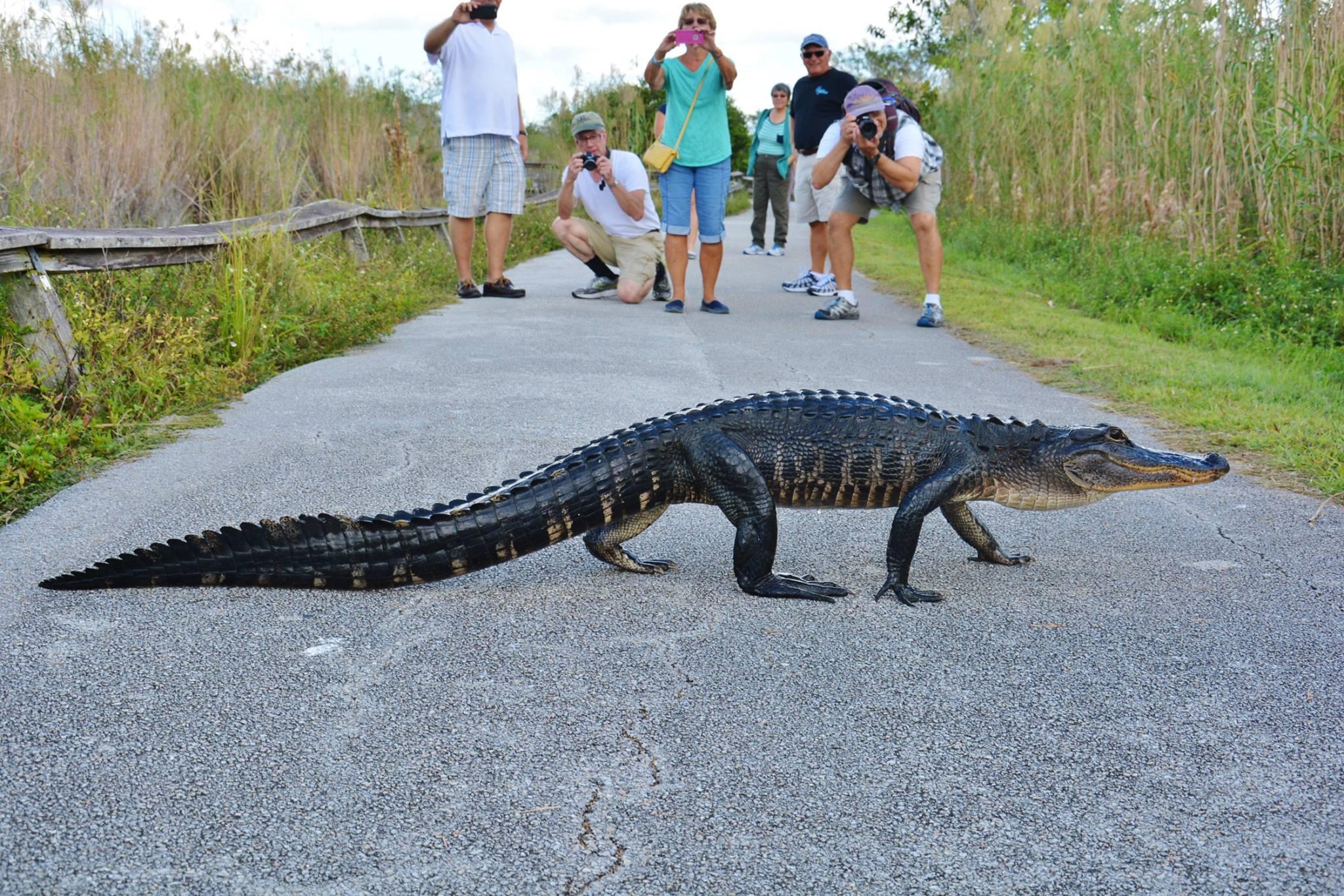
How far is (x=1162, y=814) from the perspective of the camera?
2203 mm

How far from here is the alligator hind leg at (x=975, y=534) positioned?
3.68 m

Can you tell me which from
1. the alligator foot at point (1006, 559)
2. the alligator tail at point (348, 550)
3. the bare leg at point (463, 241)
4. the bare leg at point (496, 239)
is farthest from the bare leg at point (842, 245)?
the alligator tail at point (348, 550)

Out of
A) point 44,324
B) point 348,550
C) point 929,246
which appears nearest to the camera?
point 348,550

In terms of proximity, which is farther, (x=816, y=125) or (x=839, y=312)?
(x=816, y=125)

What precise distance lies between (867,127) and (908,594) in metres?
5.71

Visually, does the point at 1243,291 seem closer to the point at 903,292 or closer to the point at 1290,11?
the point at 1290,11

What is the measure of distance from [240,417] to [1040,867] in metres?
4.48

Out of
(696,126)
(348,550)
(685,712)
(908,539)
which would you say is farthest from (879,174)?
(685,712)

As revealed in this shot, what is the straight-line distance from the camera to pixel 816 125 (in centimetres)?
1024

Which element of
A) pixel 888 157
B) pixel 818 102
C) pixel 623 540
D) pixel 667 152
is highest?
pixel 818 102

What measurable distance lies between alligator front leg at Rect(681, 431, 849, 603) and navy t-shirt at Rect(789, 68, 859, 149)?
7.41 meters

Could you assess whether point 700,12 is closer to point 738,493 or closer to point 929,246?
point 929,246

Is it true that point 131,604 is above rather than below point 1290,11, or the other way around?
below

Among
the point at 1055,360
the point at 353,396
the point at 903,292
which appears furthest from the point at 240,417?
the point at 903,292
